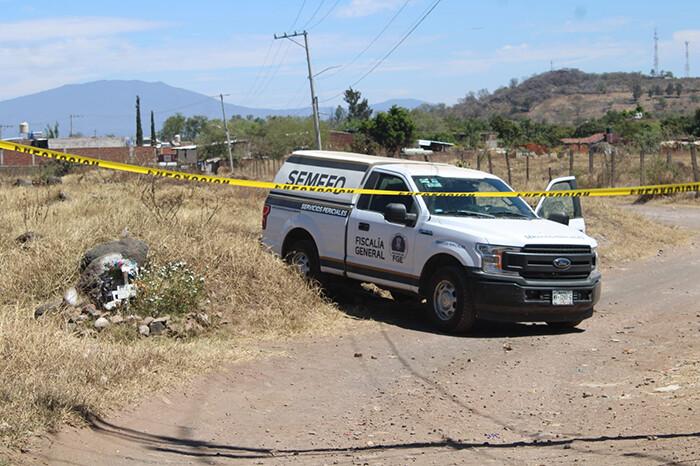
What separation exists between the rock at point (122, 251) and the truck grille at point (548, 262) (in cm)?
439

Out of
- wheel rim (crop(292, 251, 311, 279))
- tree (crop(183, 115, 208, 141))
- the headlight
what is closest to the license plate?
the headlight

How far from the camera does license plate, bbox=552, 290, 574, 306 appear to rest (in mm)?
9617

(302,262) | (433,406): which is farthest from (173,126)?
(433,406)

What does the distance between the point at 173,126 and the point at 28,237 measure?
166916 millimetres

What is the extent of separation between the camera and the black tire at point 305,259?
11.7 metres

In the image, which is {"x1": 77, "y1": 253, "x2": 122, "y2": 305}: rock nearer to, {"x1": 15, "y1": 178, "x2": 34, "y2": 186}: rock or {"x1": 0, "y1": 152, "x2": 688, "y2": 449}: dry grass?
{"x1": 0, "y1": 152, "x2": 688, "y2": 449}: dry grass

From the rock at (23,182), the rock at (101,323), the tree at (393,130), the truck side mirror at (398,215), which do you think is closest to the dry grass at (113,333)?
the rock at (101,323)

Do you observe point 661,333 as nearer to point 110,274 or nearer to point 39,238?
point 110,274

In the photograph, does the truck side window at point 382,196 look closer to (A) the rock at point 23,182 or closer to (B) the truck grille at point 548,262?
(B) the truck grille at point 548,262

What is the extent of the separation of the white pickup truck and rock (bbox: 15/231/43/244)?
321cm

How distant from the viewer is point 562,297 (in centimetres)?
966

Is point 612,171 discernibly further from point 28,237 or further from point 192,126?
point 192,126

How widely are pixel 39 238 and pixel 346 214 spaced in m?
4.10

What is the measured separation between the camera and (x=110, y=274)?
9492mm
